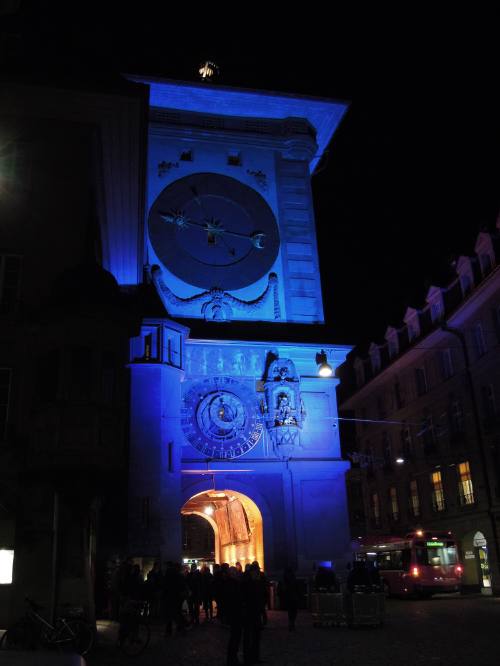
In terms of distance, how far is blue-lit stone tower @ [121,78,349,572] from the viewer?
86.7ft

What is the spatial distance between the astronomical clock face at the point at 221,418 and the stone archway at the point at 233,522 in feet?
6.37

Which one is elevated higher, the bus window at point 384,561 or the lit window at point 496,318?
the lit window at point 496,318

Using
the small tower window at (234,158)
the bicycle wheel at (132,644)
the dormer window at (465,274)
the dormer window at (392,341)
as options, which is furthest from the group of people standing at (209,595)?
the dormer window at (392,341)

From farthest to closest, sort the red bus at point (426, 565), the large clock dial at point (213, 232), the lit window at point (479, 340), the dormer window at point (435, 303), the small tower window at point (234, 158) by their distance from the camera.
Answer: the dormer window at point (435, 303) → the lit window at point (479, 340) → the small tower window at point (234, 158) → the red bus at point (426, 565) → the large clock dial at point (213, 232)

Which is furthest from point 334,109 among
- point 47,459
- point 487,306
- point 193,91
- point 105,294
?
point 47,459

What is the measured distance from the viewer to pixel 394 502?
47.9 metres

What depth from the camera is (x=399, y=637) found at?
15133 mm

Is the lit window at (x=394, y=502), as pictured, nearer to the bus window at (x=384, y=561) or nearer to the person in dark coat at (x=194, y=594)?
the bus window at (x=384, y=561)

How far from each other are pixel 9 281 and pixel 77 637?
30.8 ft

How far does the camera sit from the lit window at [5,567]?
616 inches

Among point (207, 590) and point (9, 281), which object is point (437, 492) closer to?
point (207, 590)

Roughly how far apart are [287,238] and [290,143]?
5290 mm

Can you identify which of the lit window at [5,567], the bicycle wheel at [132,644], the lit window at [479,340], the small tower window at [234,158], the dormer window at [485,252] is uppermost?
the small tower window at [234,158]

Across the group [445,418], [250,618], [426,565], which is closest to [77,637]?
[250,618]
